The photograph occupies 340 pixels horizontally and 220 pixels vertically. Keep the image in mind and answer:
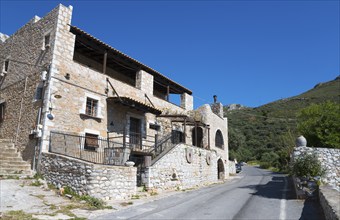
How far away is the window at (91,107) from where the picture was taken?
47.5 ft

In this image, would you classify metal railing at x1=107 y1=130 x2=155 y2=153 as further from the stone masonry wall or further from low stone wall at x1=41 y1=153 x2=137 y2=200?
the stone masonry wall

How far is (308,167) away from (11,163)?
507 inches

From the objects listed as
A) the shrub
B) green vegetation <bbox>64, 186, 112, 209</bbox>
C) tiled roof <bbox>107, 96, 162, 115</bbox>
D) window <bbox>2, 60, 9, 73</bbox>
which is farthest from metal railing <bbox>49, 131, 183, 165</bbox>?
window <bbox>2, 60, 9, 73</bbox>

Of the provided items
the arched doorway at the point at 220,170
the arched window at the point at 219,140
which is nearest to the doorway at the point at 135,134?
the arched window at the point at 219,140

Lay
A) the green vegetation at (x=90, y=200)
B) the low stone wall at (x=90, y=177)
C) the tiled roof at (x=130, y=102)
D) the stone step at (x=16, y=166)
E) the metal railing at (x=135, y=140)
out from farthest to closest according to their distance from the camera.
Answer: the metal railing at (x=135, y=140), the tiled roof at (x=130, y=102), the stone step at (x=16, y=166), the low stone wall at (x=90, y=177), the green vegetation at (x=90, y=200)

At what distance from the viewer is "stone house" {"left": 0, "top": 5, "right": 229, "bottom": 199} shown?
1127cm

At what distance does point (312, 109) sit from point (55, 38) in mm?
16758

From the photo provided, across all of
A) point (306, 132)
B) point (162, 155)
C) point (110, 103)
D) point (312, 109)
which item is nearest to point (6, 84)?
point (110, 103)

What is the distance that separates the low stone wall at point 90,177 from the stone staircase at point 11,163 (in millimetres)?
989

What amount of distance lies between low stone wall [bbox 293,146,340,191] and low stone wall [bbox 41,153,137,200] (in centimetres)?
726

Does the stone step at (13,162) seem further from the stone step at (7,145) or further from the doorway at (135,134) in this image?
the doorway at (135,134)

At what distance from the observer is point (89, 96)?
14383 mm

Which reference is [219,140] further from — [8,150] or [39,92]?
[8,150]

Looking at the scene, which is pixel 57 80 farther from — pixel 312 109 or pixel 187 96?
pixel 312 109
